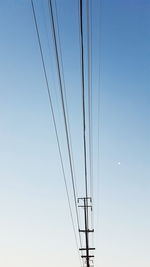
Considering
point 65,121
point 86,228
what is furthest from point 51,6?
point 86,228

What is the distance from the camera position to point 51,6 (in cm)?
597

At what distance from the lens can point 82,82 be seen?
308 inches

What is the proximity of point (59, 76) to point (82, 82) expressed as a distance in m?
0.76

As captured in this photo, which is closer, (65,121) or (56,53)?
(56,53)

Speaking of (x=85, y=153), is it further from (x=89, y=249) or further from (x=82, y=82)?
(x=89, y=249)

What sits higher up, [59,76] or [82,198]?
[59,76]

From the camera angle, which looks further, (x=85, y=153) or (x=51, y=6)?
(x=85, y=153)

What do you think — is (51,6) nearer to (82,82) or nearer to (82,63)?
(82,63)

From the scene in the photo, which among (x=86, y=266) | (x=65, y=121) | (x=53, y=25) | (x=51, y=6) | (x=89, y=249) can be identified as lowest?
(x=86, y=266)

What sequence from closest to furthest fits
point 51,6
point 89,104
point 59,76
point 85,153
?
point 51,6 < point 59,76 < point 89,104 < point 85,153

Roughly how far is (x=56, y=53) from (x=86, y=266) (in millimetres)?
20807

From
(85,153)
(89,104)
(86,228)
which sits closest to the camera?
(89,104)

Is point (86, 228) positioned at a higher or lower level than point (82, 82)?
lower

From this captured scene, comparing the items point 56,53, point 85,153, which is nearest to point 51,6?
point 56,53
